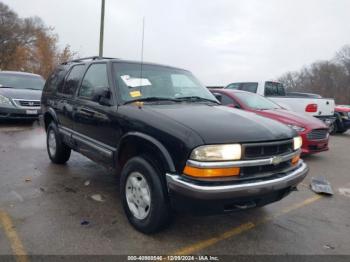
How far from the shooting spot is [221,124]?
2955 mm

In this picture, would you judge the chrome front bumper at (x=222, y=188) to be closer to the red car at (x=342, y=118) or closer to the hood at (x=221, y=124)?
the hood at (x=221, y=124)

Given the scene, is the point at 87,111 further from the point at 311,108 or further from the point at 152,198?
the point at 311,108

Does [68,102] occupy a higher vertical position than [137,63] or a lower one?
lower

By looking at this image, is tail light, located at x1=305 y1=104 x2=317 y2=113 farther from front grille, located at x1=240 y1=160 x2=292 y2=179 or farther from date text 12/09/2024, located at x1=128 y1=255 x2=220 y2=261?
date text 12/09/2024, located at x1=128 y1=255 x2=220 y2=261

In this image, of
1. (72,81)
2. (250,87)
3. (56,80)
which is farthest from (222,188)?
(250,87)

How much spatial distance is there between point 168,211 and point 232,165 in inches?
29.3

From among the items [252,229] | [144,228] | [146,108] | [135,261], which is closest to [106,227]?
[144,228]

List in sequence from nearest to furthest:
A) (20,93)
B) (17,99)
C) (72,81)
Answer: (72,81) → (17,99) → (20,93)

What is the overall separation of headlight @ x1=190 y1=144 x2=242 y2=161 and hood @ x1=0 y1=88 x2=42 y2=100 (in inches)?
321

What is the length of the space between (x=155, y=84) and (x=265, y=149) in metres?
1.68

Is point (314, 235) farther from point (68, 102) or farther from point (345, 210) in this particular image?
point (68, 102)

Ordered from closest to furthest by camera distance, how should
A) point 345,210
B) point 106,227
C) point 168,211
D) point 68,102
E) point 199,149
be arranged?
point 199,149, point 168,211, point 106,227, point 345,210, point 68,102

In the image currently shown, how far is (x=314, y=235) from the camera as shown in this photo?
3.30 m

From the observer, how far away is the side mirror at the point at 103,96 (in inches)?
143
